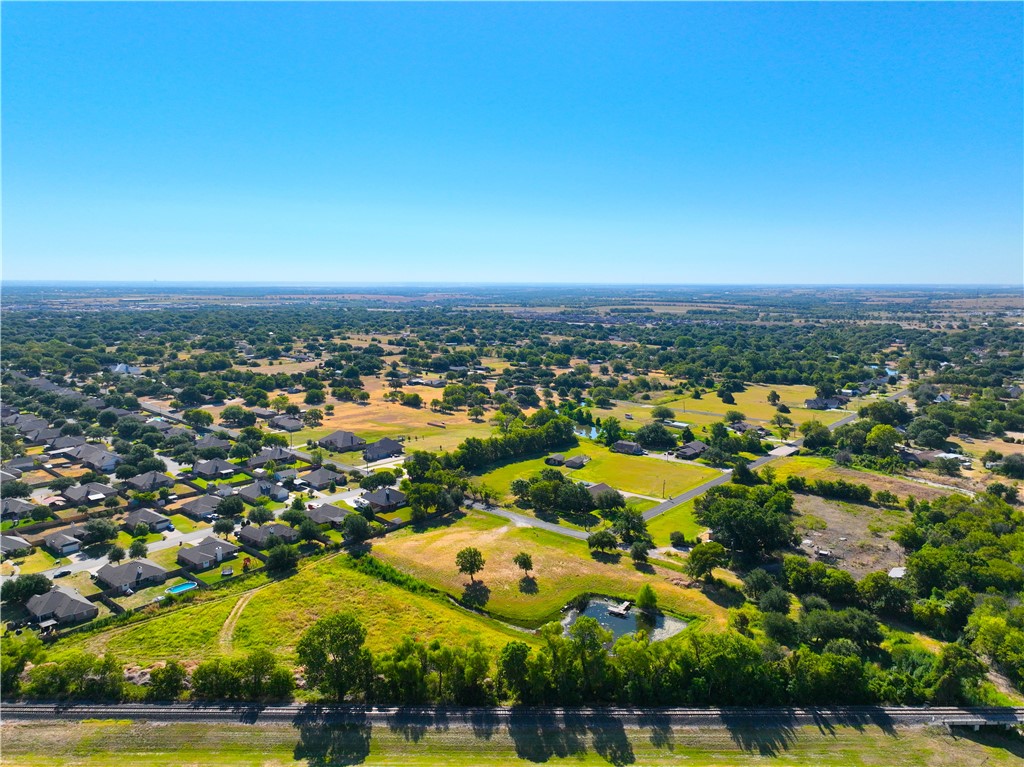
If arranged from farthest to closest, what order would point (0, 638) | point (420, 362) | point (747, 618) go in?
point (420, 362) < point (747, 618) < point (0, 638)

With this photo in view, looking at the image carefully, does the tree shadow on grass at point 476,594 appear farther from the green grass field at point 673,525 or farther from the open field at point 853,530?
the open field at point 853,530

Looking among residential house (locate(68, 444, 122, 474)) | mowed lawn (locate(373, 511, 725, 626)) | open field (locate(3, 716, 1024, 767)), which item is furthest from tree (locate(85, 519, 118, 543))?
mowed lawn (locate(373, 511, 725, 626))

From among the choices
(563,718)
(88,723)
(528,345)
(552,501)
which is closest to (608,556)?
(552,501)

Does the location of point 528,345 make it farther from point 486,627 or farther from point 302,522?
point 486,627

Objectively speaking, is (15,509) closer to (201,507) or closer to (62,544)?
(62,544)

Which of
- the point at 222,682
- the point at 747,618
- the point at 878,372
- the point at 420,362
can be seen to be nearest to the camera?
the point at 222,682
